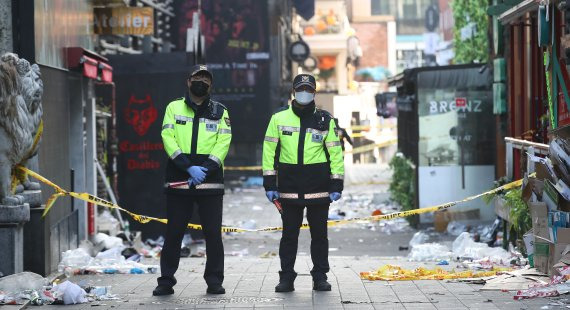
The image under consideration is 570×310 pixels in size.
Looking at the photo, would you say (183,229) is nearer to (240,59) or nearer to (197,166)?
(197,166)

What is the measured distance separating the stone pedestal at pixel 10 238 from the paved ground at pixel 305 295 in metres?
0.92

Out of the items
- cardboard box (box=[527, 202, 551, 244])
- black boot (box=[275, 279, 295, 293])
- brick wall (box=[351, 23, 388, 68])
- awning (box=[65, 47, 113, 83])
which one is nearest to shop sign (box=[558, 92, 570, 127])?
cardboard box (box=[527, 202, 551, 244])

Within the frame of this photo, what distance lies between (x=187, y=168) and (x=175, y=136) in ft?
1.14

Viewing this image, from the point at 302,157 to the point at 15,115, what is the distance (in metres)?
2.69

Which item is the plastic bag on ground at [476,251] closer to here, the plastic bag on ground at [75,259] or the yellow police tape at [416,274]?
the yellow police tape at [416,274]

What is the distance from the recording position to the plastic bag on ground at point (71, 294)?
10.3m

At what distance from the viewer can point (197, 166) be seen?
34.8ft

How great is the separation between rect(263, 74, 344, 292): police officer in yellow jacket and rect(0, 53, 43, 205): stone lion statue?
236cm

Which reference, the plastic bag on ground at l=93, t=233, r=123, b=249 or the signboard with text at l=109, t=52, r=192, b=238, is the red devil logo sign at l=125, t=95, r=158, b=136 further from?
the plastic bag on ground at l=93, t=233, r=123, b=249

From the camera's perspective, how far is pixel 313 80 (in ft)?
36.1

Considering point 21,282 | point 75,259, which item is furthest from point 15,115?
point 75,259

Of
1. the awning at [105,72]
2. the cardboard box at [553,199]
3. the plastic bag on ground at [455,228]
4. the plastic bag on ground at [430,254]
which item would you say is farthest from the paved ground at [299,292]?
the plastic bag on ground at [455,228]

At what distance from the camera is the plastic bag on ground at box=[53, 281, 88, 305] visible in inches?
405

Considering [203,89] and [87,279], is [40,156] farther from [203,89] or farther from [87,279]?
[203,89]
